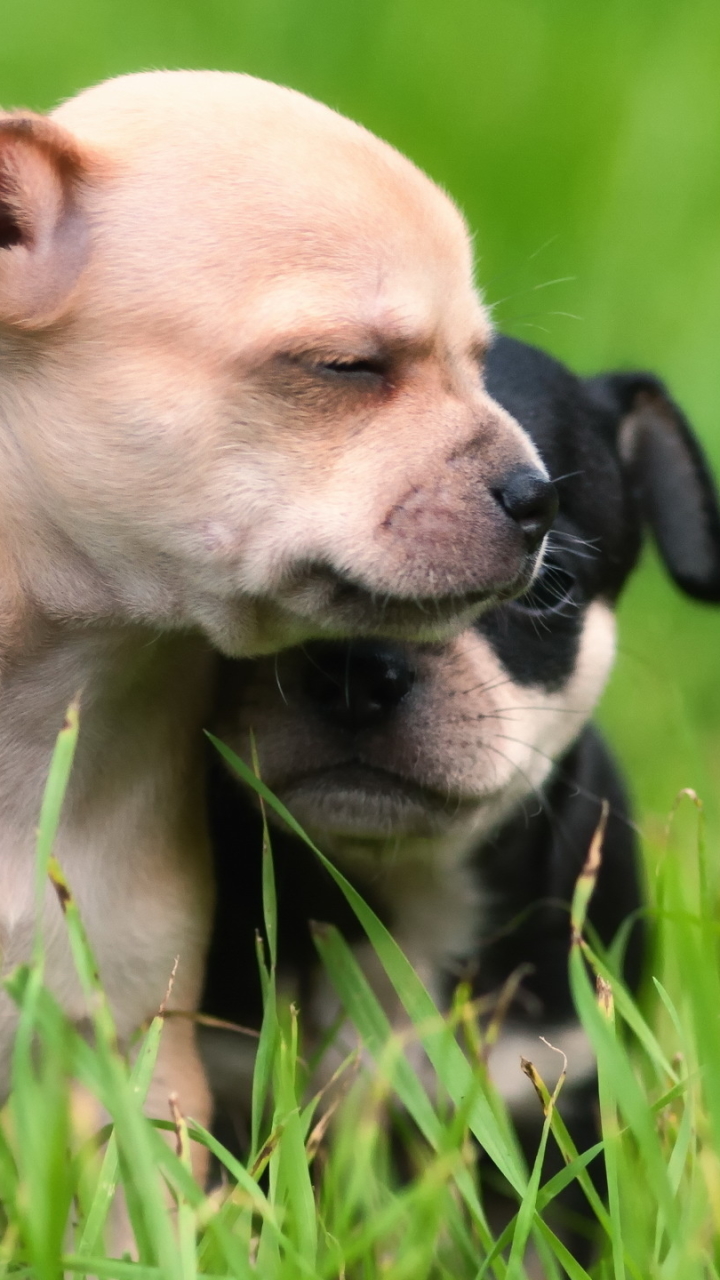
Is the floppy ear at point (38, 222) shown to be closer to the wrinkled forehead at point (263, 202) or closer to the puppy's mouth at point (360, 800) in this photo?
the wrinkled forehead at point (263, 202)

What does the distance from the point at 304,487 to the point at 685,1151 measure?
84 centimetres

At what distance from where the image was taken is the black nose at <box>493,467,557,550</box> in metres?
1.90

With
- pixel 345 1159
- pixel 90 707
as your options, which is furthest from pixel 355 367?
pixel 345 1159

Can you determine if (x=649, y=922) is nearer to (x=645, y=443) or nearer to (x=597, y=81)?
(x=645, y=443)

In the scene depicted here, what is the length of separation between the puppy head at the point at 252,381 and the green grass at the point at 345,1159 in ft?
0.95

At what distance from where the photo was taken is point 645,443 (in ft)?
9.88

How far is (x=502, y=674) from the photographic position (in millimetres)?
2457

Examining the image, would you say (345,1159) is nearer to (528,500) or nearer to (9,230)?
(528,500)

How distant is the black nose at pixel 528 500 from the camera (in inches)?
74.9

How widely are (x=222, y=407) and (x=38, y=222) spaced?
34cm

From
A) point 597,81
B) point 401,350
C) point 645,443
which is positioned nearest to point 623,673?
point 645,443

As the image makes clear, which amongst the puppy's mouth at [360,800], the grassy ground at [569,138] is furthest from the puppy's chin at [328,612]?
the grassy ground at [569,138]

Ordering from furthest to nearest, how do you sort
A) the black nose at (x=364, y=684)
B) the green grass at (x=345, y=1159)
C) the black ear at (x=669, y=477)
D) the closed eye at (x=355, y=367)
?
the black ear at (x=669, y=477), the black nose at (x=364, y=684), the closed eye at (x=355, y=367), the green grass at (x=345, y=1159)

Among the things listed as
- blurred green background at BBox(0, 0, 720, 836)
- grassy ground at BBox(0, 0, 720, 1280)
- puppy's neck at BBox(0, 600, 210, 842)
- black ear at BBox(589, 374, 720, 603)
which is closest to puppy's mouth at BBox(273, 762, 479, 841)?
puppy's neck at BBox(0, 600, 210, 842)
